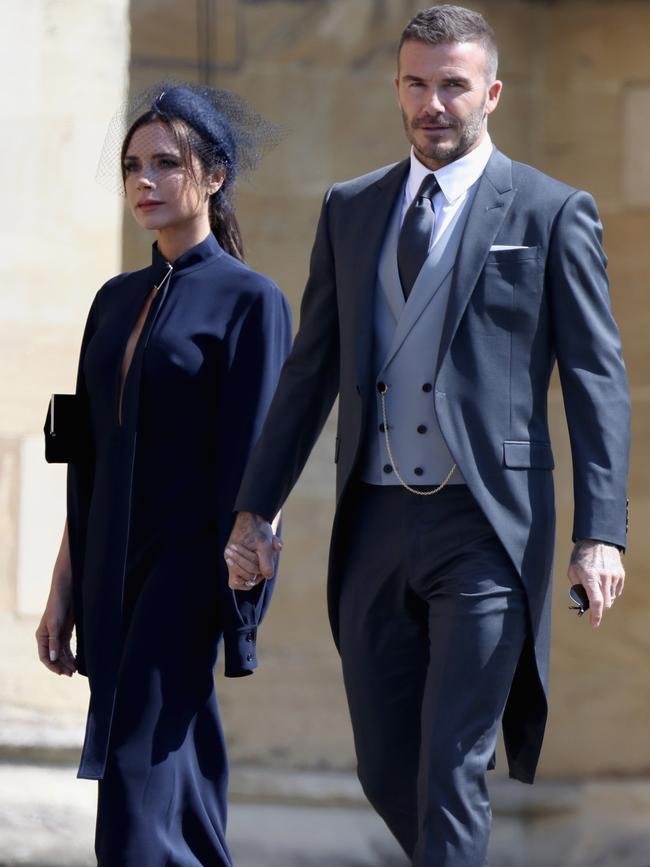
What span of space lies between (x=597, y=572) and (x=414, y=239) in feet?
2.47

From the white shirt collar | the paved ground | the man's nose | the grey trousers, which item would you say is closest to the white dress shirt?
the white shirt collar

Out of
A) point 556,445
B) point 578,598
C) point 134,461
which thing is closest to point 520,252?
point 578,598

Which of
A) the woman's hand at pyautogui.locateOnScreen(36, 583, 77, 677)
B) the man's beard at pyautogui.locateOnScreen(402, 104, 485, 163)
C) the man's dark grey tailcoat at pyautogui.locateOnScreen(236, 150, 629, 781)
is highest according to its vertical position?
the man's beard at pyautogui.locateOnScreen(402, 104, 485, 163)

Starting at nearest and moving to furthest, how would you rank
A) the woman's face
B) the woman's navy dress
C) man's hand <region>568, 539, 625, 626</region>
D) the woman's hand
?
man's hand <region>568, 539, 625, 626</region>, the woman's navy dress, the woman's face, the woman's hand

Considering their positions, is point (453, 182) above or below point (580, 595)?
above

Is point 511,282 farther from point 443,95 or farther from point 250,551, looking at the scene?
point 250,551

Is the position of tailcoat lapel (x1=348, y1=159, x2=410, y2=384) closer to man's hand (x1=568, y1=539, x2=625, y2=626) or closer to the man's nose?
the man's nose

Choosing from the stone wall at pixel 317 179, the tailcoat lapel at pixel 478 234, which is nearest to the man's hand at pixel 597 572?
the tailcoat lapel at pixel 478 234

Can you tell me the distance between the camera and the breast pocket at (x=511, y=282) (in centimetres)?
375

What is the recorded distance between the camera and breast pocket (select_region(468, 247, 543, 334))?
3.75m

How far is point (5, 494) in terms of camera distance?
5910 mm

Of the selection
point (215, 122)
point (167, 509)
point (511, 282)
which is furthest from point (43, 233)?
point (511, 282)

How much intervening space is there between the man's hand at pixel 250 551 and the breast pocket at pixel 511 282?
2.12ft

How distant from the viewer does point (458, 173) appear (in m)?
3.89
